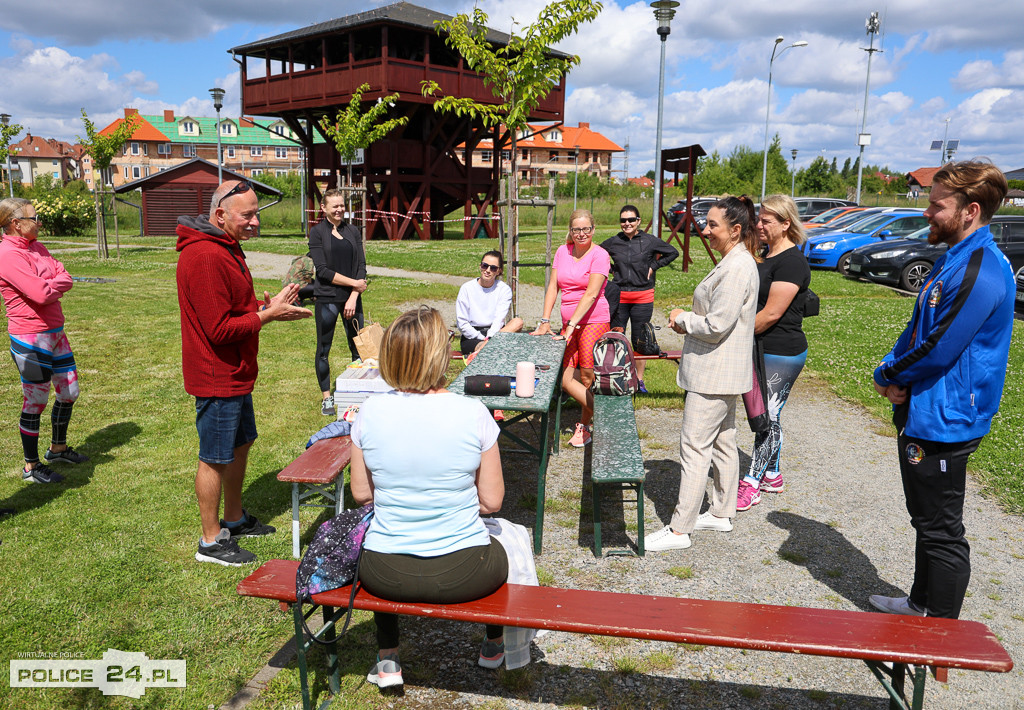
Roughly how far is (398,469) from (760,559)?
275cm

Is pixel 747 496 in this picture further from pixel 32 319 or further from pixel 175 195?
pixel 175 195

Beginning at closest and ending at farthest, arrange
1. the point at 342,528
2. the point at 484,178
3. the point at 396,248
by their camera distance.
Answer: the point at 342,528, the point at 396,248, the point at 484,178

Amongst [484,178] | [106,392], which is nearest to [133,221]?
[484,178]

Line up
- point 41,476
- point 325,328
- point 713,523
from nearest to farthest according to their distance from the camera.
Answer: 1. point 713,523
2. point 41,476
3. point 325,328

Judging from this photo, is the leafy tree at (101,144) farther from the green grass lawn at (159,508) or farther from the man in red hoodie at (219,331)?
the man in red hoodie at (219,331)

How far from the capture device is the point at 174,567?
4.26 meters

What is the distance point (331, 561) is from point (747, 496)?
3.36m

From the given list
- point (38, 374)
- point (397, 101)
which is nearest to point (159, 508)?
point (38, 374)

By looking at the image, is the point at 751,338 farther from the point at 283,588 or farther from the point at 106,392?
the point at 106,392

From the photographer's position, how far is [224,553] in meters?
4.27

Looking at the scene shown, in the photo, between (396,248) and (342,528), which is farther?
(396,248)

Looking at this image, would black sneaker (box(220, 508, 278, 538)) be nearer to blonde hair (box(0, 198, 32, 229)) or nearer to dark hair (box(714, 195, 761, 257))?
blonde hair (box(0, 198, 32, 229))

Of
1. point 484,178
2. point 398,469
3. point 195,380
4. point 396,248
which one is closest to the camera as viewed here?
point 398,469

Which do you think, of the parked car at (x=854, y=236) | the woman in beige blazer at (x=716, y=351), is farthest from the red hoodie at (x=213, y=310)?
the parked car at (x=854, y=236)
